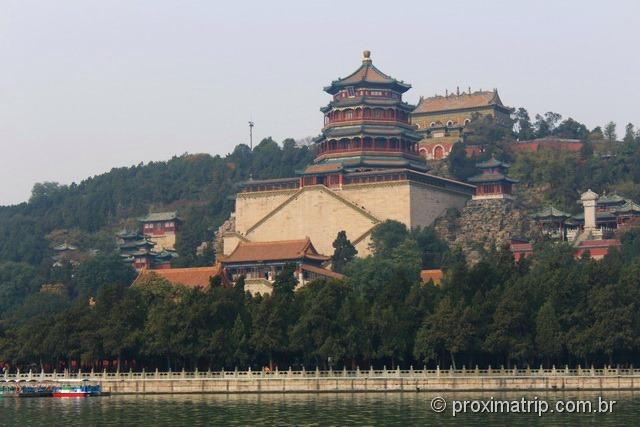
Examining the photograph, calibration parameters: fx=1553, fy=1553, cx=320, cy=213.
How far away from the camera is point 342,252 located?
10512 centimetres

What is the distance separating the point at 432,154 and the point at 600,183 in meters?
17.5

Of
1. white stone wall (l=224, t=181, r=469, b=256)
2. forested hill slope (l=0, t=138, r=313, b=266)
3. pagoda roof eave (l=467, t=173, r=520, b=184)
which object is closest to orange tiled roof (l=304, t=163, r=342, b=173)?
white stone wall (l=224, t=181, r=469, b=256)

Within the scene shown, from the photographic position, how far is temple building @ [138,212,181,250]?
426ft

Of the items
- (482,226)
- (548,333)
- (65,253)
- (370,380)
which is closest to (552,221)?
(482,226)

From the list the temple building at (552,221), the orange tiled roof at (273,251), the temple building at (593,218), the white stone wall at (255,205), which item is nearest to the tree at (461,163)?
the temple building at (593,218)

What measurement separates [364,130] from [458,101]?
30.3 meters

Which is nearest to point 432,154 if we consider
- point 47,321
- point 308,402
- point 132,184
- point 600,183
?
point 600,183

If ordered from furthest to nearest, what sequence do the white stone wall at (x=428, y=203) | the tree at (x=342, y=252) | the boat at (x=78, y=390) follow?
the white stone wall at (x=428, y=203) → the tree at (x=342, y=252) → the boat at (x=78, y=390)

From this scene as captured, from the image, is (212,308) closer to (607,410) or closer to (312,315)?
(312,315)

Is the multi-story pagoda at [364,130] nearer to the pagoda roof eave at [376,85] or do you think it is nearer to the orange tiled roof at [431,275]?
the pagoda roof eave at [376,85]

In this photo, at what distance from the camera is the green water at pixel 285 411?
55.3 meters

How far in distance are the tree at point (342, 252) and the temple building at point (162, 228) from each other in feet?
87.9

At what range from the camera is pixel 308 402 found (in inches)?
2564

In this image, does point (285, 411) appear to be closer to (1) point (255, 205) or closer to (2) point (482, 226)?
(2) point (482, 226)
